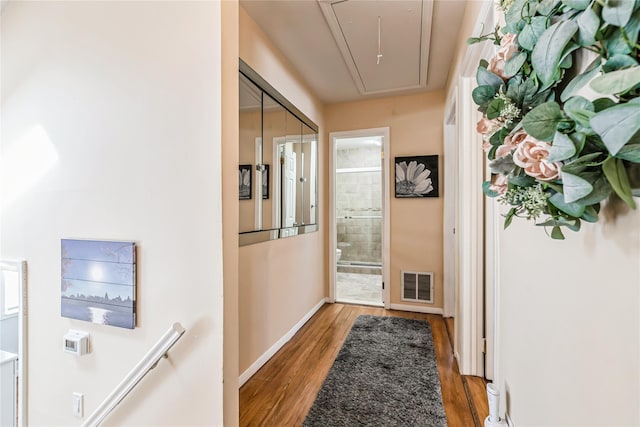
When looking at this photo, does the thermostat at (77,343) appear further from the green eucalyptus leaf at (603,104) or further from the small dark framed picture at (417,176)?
the small dark framed picture at (417,176)

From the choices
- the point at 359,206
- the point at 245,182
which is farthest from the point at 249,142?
the point at 359,206

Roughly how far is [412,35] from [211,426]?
2880mm

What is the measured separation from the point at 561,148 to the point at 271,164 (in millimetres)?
2097

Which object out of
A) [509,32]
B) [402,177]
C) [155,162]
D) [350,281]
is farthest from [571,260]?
[350,281]

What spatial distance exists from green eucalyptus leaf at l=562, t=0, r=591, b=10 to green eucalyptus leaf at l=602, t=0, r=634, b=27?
8 centimetres

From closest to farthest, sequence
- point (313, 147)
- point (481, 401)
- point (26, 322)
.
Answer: point (26, 322) → point (481, 401) → point (313, 147)

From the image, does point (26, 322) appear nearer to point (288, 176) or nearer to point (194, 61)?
point (194, 61)

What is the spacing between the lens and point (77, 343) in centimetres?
151

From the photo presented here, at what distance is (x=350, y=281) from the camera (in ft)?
16.9

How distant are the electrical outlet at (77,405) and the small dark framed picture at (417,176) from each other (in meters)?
3.27

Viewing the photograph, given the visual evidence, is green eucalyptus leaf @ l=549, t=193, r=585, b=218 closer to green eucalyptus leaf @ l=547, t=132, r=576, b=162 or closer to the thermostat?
green eucalyptus leaf @ l=547, t=132, r=576, b=162

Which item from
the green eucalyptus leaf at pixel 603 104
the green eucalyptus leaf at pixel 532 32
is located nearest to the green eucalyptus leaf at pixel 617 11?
the green eucalyptus leaf at pixel 603 104

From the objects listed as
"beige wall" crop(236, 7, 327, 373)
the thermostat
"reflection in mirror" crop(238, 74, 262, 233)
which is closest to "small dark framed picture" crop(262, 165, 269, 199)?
"reflection in mirror" crop(238, 74, 262, 233)

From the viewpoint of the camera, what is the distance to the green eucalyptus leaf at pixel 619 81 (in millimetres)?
392
